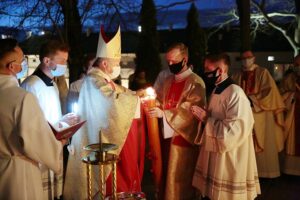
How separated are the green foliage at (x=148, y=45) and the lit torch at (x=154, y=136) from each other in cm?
1630

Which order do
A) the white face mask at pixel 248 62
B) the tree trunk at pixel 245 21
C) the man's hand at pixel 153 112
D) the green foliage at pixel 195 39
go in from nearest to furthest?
the man's hand at pixel 153 112 → the white face mask at pixel 248 62 → the tree trunk at pixel 245 21 → the green foliage at pixel 195 39

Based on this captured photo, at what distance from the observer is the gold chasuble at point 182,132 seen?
4820 millimetres

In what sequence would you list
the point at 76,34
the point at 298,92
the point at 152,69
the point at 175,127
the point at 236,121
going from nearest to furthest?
1. the point at 236,121
2. the point at 175,127
3. the point at 298,92
4. the point at 76,34
5. the point at 152,69

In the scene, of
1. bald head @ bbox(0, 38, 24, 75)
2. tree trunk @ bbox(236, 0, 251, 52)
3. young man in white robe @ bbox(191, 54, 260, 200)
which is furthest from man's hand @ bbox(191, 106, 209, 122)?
tree trunk @ bbox(236, 0, 251, 52)

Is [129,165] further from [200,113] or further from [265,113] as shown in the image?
[265,113]

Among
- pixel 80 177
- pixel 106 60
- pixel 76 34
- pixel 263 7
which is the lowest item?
pixel 80 177

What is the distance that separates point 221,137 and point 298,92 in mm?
3400

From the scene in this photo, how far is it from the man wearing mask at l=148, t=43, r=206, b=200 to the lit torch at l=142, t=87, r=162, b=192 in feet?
0.48

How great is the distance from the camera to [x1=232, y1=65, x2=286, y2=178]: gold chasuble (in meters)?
6.72

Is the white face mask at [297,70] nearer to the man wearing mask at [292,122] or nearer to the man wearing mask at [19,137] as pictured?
the man wearing mask at [292,122]

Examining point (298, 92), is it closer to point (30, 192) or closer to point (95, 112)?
point (95, 112)

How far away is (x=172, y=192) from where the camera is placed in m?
4.98

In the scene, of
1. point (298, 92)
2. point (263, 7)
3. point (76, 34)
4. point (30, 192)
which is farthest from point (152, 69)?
point (30, 192)

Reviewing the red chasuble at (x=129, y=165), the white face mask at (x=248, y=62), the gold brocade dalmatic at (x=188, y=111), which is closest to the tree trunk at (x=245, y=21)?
the white face mask at (x=248, y=62)
